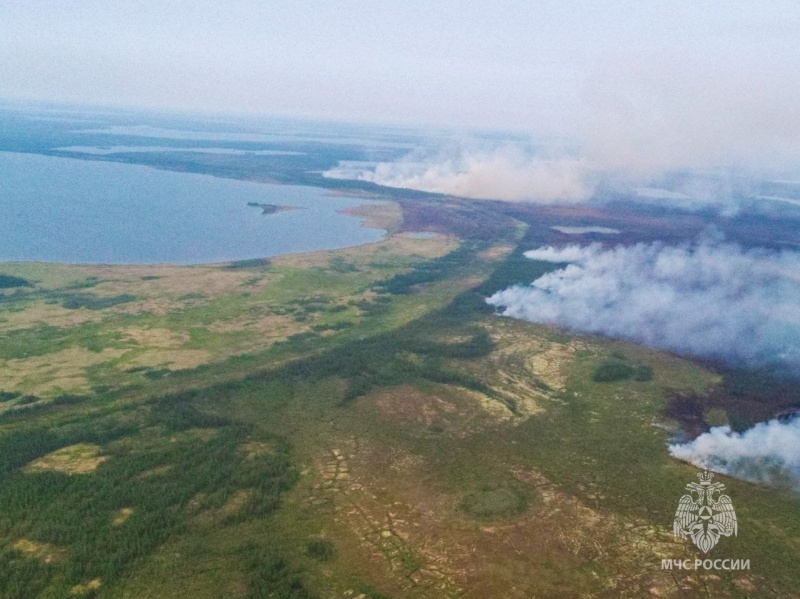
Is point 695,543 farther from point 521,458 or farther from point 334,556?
point 334,556

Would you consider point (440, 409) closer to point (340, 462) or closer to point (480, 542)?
point (340, 462)

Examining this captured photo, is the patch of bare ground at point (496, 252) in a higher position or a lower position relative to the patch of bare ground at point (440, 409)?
higher

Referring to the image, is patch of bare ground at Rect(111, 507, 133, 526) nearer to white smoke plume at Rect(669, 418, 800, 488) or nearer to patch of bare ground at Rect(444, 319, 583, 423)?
patch of bare ground at Rect(444, 319, 583, 423)

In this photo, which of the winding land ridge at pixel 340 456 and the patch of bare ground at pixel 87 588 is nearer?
the patch of bare ground at pixel 87 588

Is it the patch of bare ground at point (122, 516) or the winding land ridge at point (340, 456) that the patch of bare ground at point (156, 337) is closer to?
the winding land ridge at point (340, 456)

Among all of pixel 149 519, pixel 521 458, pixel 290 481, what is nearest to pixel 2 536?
pixel 149 519

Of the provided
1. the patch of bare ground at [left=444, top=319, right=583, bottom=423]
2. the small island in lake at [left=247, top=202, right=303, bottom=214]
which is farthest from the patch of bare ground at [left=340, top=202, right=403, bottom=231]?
the patch of bare ground at [left=444, top=319, right=583, bottom=423]

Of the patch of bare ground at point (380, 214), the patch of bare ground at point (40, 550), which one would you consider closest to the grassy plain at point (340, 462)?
the patch of bare ground at point (40, 550)
